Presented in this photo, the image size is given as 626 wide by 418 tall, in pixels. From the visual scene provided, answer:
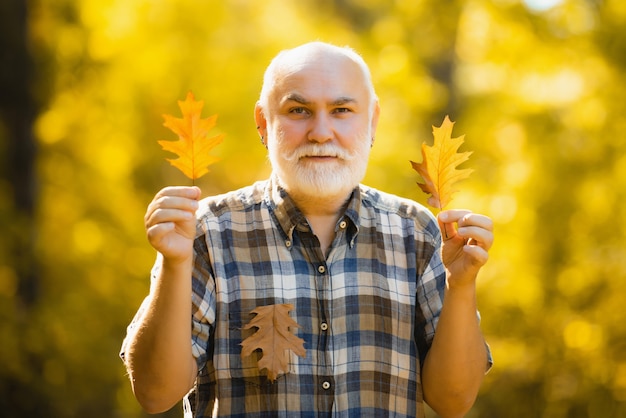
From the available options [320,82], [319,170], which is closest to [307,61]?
[320,82]

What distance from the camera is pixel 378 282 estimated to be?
279cm

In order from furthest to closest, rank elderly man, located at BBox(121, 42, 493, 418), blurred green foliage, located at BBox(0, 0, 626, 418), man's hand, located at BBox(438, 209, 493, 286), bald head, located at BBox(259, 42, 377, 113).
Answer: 1. blurred green foliage, located at BBox(0, 0, 626, 418)
2. bald head, located at BBox(259, 42, 377, 113)
3. elderly man, located at BBox(121, 42, 493, 418)
4. man's hand, located at BBox(438, 209, 493, 286)

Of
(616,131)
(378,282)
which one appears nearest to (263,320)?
(378,282)

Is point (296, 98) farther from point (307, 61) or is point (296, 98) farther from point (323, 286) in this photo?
point (323, 286)

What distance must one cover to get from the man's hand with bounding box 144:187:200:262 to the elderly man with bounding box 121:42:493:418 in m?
0.19

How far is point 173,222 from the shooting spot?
2.38 metres

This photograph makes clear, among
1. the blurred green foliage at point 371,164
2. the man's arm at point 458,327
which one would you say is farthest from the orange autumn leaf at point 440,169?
the blurred green foliage at point 371,164

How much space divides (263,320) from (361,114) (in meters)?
0.69

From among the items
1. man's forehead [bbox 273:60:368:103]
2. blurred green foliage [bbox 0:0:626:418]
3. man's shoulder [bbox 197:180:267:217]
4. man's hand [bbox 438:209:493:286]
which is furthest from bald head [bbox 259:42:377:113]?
blurred green foliage [bbox 0:0:626:418]

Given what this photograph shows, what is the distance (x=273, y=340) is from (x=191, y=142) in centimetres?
62

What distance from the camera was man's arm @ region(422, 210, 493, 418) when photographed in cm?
249

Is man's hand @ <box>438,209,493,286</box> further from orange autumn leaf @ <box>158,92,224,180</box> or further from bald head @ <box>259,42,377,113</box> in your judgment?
orange autumn leaf @ <box>158,92,224,180</box>

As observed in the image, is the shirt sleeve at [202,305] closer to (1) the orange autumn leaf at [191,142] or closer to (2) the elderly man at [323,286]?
(2) the elderly man at [323,286]

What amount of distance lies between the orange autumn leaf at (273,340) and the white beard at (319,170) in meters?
0.36
